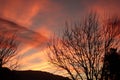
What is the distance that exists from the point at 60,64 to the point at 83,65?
9.14 ft

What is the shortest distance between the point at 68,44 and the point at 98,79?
4.49m

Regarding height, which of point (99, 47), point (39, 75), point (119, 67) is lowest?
point (39, 75)

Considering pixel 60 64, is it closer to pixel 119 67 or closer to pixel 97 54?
pixel 97 54

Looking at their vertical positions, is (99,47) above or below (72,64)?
above

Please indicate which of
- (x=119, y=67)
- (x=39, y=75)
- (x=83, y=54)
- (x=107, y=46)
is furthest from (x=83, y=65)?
(x=39, y=75)

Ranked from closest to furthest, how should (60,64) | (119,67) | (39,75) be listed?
(60,64)
(119,67)
(39,75)

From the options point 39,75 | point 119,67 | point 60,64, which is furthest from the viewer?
point 39,75

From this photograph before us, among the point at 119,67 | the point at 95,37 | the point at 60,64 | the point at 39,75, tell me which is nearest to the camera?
the point at 95,37

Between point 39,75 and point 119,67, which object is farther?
point 39,75

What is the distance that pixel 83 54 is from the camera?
89.9ft

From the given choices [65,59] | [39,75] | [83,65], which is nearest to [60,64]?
[65,59]

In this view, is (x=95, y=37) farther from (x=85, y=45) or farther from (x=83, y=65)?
(x=83, y=65)

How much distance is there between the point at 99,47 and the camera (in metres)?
27.0

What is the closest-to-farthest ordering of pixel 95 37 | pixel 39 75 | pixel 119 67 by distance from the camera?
pixel 95 37
pixel 119 67
pixel 39 75
